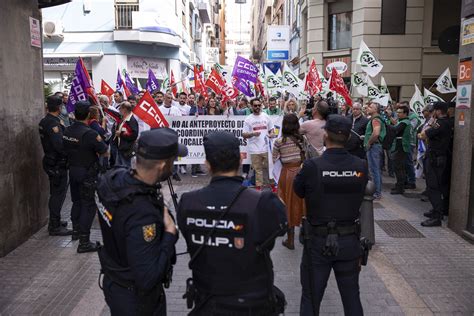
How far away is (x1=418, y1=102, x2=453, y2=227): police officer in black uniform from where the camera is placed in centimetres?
764

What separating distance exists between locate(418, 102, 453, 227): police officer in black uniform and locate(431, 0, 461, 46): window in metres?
14.2

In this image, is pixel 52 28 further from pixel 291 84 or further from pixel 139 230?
pixel 139 230

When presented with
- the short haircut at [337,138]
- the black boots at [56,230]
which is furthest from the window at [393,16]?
the short haircut at [337,138]

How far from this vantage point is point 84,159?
640 cm

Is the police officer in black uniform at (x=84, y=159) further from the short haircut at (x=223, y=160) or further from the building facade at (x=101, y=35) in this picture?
the building facade at (x=101, y=35)

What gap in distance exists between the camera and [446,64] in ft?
65.2

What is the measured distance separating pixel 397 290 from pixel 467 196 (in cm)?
270

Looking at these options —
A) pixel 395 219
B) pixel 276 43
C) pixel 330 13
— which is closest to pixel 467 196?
pixel 395 219

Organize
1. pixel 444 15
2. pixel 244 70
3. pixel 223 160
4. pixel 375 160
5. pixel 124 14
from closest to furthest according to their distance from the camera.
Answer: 1. pixel 223 160
2. pixel 375 160
3. pixel 244 70
4. pixel 444 15
5. pixel 124 14

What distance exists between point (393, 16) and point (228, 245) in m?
20.4

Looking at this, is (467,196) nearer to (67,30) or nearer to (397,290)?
(397,290)

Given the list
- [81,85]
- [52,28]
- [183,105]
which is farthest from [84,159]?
[52,28]

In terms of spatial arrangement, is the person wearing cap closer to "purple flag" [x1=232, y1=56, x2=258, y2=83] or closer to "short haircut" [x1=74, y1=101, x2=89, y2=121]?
"short haircut" [x1=74, y1=101, x2=89, y2=121]

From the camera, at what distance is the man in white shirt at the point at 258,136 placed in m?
9.68
